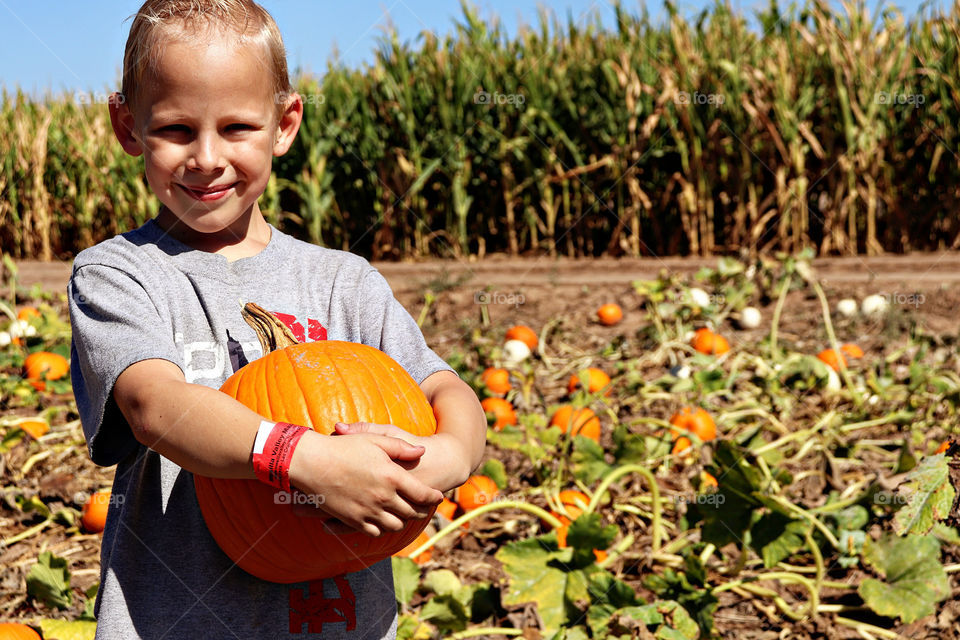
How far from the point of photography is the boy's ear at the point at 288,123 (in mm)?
1447

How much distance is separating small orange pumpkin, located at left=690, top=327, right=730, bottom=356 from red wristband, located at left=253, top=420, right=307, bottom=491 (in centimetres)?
301

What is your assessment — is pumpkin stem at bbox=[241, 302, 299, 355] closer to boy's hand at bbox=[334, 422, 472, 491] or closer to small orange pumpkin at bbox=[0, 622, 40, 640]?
boy's hand at bbox=[334, 422, 472, 491]

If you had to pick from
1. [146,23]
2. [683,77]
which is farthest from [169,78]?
[683,77]

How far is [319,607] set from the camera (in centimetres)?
137

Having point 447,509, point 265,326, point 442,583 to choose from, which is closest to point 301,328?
point 265,326

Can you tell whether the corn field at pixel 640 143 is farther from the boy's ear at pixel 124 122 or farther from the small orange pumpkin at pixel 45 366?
the boy's ear at pixel 124 122

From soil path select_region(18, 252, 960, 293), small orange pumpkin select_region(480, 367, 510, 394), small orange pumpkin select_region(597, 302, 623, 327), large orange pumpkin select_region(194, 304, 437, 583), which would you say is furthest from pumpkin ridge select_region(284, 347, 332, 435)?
soil path select_region(18, 252, 960, 293)

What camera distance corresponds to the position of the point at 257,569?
1.32 m

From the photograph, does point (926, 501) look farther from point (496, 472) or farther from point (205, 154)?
point (496, 472)

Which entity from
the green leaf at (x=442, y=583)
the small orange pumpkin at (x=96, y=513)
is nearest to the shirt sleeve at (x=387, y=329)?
the green leaf at (x=442, y=583)

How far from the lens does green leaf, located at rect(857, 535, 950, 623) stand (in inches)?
80.4

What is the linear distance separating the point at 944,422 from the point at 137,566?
9.76 ft

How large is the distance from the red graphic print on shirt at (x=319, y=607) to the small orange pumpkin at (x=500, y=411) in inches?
69.8

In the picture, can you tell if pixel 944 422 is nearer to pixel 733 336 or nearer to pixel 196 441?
pixel 733 336
